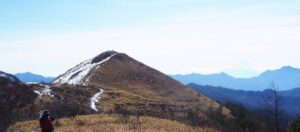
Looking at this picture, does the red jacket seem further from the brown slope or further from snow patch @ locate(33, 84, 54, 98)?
the brown slope

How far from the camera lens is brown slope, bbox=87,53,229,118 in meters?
123

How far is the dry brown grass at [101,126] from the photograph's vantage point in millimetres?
33500

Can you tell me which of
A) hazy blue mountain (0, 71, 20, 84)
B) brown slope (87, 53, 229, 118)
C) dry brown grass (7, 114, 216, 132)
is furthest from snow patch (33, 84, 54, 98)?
dry brown grass (7, 114, 216, 132)

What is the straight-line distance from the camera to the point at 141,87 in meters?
154

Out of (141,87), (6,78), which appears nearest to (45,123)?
(6,78)

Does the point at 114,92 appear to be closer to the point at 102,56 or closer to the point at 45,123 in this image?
the point at 102,56

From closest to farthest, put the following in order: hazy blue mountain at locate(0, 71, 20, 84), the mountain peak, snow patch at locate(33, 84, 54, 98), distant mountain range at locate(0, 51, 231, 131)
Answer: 1. distant mountain range at locate(0, 51, 231, 131)
2. snow patch at locate(33, 84, 54, 98)
3. hazy blue mountain at locate(0, 71, 20, 84)
4. the mountain peak

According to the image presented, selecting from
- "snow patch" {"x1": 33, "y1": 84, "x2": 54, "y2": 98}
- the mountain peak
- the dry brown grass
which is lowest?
the dry brown grass

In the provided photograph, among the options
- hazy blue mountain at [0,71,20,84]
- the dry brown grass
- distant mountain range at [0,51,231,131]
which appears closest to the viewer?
the dry brown grass

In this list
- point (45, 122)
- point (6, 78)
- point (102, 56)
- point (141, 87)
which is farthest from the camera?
point (102, 56)

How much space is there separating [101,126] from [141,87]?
119059 mm

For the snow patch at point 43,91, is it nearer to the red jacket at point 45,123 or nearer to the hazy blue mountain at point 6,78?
the hazy blue mountain at point 6,78

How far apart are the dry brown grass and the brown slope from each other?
2949 inches

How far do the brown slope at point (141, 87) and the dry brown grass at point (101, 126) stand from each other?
7489 centimetres
